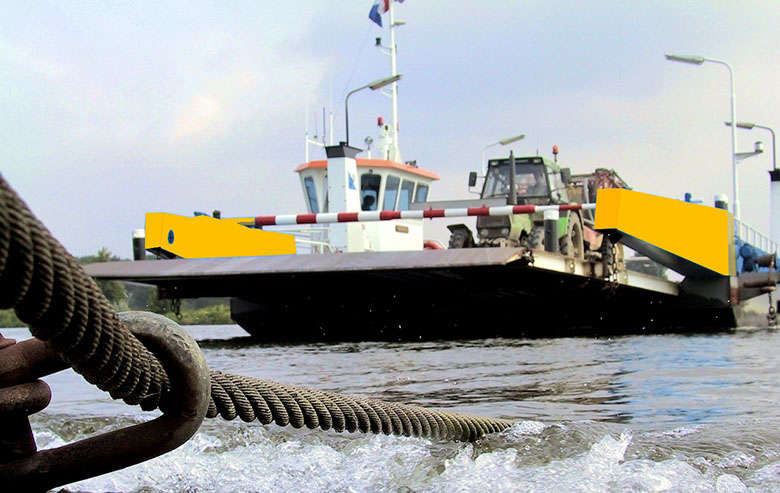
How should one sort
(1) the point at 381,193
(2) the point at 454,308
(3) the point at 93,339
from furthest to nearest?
(1) the point at 381,193, (2) the point at 454,308, (3) the point at 93,339

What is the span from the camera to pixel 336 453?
2.62 m

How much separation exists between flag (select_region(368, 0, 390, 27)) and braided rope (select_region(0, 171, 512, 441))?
1864cm

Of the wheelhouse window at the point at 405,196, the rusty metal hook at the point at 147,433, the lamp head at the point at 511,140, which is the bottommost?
the rusty metal hook at the point at 147,433

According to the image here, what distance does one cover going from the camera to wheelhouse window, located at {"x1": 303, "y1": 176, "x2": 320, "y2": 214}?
1681 cm

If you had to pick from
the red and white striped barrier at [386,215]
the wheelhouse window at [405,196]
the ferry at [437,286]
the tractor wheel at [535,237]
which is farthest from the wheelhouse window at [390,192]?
the tractor wheel at [535,237]

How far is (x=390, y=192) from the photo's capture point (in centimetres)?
1677

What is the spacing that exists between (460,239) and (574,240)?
6.19ft

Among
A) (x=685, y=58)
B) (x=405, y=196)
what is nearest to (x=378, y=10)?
(x=405, y=196)

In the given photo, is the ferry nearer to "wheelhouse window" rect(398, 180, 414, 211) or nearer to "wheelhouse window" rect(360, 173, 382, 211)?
"wheelhouse window" rect(360, 173, 382, 211)

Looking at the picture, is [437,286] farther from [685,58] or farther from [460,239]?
[685,58]

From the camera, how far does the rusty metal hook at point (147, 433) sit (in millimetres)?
1367

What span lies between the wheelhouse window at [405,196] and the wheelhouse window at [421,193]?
7.2 inches

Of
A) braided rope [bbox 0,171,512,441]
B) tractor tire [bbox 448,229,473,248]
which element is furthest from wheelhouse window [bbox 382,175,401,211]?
braided rope [bbox 0,171,512,441]

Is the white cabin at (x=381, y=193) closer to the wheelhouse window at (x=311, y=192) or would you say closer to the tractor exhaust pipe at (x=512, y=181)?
the wheelhouse window at (x=311, y=192)
